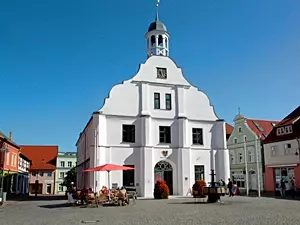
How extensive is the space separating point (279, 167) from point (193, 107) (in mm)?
14049

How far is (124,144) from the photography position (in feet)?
98.2

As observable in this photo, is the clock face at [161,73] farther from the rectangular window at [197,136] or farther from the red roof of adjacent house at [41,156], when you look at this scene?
the red roof of adjacent house at [41,156]

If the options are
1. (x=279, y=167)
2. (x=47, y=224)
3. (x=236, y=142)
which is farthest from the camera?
(x=236, y=142)

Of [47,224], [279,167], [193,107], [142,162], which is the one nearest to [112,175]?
[142,162]

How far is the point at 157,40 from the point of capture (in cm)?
3456

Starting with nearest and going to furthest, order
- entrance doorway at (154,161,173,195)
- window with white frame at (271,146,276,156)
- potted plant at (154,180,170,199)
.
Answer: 1. potted plant at (154,180,170,199)
2. entrance doorway at (154,161,173,195)
3. window with white frame at (271,146,276,156)

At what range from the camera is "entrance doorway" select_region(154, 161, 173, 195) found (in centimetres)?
3092

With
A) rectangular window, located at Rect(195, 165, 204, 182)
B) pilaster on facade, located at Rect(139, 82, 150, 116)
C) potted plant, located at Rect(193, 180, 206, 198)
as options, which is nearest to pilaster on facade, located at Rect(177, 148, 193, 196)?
rectangular window, located at Rect(195, 165, 204, 182)

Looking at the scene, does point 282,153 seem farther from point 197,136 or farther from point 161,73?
point 161,73

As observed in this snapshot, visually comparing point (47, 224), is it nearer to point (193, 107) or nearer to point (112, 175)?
point (112, 175)

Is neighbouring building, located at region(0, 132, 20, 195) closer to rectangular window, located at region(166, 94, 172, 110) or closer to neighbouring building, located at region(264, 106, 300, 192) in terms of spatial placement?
rectangular window, located at region(166, 94, 172, 110)

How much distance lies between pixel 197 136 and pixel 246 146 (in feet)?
57.8

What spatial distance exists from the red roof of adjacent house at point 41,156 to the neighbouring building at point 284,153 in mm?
42951

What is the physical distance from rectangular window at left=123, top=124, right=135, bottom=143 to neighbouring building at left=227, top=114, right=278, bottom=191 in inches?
808
